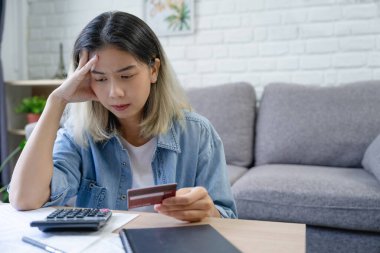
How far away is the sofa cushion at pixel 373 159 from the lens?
156 centimetres

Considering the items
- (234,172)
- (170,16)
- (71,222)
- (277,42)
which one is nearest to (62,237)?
(71,222)

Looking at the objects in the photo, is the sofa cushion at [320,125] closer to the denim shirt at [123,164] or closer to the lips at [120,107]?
the denim shirt at [123,164]

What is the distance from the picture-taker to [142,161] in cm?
103

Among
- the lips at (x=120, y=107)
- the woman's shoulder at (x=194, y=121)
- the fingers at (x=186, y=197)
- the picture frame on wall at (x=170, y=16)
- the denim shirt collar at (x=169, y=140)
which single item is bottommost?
the fingers at (x=186, y=197)

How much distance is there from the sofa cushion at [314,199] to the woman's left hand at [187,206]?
31.6 inches

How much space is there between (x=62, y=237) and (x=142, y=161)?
15.9 inches

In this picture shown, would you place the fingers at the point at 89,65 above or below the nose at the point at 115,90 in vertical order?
above

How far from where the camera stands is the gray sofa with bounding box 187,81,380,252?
1.42 meters

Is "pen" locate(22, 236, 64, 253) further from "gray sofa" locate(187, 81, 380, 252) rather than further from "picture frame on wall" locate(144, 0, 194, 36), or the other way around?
"picture frame on wall" locate(144, 0, 194, 36)

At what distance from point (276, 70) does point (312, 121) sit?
19.1 inches

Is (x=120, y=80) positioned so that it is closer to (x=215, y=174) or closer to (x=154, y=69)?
(x=154, y=69)

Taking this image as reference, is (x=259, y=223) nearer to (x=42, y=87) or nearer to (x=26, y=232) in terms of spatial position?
(x=26, y=232)

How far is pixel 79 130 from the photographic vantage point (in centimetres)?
101

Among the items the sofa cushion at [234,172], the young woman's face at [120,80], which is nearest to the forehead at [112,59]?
the young woman's face at [120,80]
